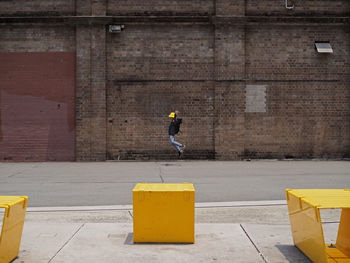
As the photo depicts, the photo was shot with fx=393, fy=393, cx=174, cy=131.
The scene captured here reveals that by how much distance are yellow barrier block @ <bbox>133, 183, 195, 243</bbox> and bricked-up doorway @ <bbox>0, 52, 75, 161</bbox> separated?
1233 centimetres

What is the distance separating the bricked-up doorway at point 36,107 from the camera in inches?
644

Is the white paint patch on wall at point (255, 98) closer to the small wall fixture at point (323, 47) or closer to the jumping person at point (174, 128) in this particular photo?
the small wall fixture at point (323, 47)

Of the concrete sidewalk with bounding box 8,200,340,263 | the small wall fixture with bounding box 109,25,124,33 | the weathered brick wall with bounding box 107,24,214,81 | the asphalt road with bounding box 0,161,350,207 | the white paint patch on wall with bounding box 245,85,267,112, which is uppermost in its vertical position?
the small wall fixture with bounding box 109,25,124,33

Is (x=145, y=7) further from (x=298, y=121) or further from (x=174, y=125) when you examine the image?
(x=298, y=121)

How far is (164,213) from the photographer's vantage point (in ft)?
15.3

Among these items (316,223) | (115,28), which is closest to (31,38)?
(115,28)

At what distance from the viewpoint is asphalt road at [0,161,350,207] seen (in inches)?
309

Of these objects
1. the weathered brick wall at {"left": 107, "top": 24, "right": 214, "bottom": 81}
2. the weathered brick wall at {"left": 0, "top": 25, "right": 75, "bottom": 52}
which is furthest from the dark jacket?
the weathered brick wall at {"left": 0, "top": 25, "right": 75, "bottom": 52}

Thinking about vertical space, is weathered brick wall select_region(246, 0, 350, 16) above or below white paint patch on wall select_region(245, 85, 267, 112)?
above

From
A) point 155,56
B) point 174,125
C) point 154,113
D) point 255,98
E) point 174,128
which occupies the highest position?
point 155,56

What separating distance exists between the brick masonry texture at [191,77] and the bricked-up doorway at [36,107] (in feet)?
1.27

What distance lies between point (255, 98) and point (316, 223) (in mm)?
13124

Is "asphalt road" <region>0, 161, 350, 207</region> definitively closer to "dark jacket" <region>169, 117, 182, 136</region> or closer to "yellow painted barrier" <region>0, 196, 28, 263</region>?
"dark jacket" <region>169, 117, 182, 136</region>

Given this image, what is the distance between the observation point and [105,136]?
16.2 meters
